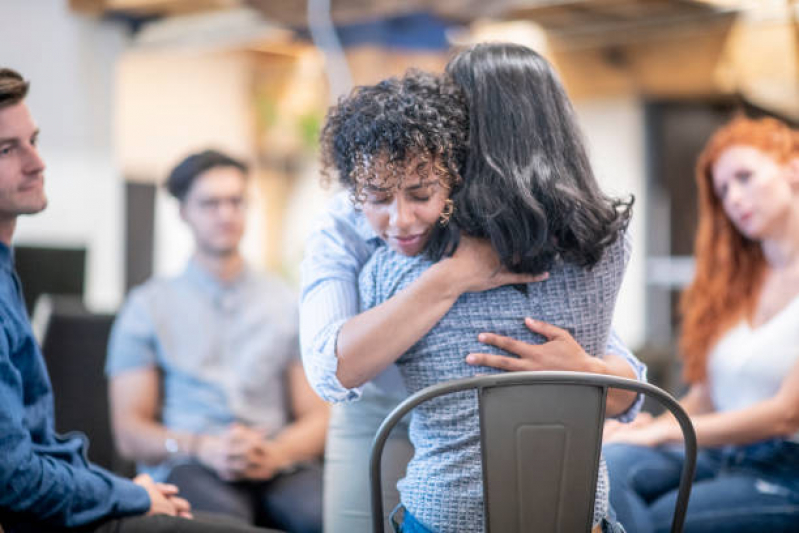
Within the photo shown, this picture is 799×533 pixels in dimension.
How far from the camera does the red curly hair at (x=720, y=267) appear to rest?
205 cm

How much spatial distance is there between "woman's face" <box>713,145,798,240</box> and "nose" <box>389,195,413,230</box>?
106 cm

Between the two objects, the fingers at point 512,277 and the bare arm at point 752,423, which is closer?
the fingers at point 512,277

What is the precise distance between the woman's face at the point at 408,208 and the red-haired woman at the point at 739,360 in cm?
68

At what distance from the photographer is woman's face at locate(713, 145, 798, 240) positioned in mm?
1978

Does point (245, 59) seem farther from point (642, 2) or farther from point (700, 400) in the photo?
point (700, 400)

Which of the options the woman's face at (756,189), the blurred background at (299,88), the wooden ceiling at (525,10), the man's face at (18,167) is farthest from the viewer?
the blurred background at (299,88)

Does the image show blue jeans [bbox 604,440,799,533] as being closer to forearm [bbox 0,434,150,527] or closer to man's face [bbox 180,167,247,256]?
forearm [bbox 0,434,150,527]

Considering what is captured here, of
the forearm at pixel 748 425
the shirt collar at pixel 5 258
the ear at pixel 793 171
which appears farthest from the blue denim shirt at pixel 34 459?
the ear at pixel 793 171

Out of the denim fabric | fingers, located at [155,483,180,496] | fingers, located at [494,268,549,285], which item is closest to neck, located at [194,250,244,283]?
fingers, located at [155,483,180,496]

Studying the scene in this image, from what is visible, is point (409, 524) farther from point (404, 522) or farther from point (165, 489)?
point (165, 489)

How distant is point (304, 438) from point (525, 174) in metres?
1.22

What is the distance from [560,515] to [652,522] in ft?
2.20

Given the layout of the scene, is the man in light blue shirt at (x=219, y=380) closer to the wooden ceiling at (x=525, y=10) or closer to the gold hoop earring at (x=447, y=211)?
the gold hoop earring at (x=447, y=211)

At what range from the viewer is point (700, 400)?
6.93ft
